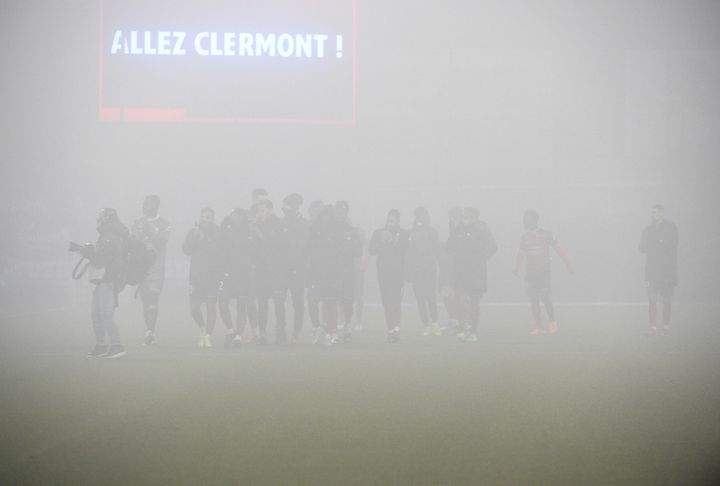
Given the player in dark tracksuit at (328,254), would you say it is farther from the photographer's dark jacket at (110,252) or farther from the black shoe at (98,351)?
the black shoe at (98,351)

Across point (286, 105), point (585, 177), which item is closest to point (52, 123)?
point (286, 105)

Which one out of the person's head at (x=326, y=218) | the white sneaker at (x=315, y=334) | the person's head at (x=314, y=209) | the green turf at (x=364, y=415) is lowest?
the white sneaker at (x=315, y=334)

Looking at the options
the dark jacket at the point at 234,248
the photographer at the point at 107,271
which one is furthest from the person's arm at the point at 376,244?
the photographer at the point at 107,271

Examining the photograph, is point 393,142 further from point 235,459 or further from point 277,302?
point 235,459

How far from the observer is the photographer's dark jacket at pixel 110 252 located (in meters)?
12.8

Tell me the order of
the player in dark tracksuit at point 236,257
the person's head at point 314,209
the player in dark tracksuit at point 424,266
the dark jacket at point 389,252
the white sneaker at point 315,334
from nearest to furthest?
the player in dark tracksuit at point 236,257
the dark jacket at point 389,252
the white sneaker at point 315,334
the person's head at point 314,209
the player in dark tracksuit at point 424,266

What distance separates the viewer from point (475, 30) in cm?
2884

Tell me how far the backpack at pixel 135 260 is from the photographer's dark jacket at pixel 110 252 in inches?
4.6

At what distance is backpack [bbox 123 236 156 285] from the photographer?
13.1 meters

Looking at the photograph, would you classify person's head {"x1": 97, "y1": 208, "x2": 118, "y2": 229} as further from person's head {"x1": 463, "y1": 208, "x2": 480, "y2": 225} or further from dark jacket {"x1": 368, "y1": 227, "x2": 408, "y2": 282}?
person's head {"x1": 463, "y1": 208, "x2": 480, "y2": 225}

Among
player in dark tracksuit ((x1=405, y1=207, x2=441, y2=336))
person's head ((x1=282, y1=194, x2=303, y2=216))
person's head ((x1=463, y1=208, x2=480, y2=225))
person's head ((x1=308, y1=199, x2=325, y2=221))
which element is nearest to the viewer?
person's head ((x1=282, y1=194, x2=303, y2=216))

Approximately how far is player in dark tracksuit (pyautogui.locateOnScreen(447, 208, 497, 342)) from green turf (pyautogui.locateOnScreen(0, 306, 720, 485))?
102 cm

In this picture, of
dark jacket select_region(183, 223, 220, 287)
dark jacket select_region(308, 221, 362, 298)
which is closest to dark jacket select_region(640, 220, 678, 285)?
dark jacket select_region(308, 221, 362, 298)

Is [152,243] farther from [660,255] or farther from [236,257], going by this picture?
[660,255]
